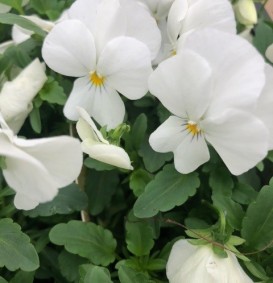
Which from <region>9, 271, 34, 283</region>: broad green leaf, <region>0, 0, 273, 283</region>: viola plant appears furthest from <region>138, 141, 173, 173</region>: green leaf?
<region>9, 271, 34, 283</region>: broad green leaf

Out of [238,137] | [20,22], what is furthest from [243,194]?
[20,22]

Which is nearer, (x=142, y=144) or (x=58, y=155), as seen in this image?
(x=58, y=155)

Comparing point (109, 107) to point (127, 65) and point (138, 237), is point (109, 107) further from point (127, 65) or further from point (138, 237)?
point (138, 237)

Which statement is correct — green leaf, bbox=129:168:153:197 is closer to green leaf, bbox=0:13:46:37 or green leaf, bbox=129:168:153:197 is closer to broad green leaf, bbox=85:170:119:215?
broad green leaf, bbox=85:170:119:215

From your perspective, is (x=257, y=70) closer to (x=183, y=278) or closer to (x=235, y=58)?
(x=235, y=58)

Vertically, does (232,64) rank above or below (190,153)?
above

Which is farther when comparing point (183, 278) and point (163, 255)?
point (163, 255)

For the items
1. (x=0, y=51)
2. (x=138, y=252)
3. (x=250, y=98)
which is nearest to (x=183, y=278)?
(x=138, y=252)
